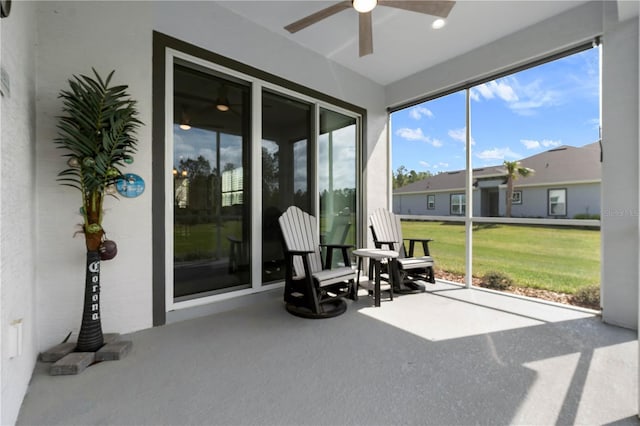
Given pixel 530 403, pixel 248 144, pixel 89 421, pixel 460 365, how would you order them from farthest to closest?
pixel 248 144, pixel 460 365, pixel 530 403, pixel 89 421

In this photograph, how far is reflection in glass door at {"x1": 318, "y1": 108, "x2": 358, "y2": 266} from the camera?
4.04 m

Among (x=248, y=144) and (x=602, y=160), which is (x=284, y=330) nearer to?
(x=248, y=144)

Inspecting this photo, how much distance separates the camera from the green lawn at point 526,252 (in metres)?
3.13

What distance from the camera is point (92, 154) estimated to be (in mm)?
1910

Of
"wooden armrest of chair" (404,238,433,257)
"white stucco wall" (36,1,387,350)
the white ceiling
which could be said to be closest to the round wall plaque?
"white stucco wall" (36,1,387,350)

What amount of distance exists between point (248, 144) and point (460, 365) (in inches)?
116

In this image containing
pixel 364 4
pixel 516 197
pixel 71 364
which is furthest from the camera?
pixel 516 197

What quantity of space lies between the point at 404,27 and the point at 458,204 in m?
2.50

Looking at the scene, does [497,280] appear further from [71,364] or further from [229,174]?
[71,364]

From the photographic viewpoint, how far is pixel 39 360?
193 cm

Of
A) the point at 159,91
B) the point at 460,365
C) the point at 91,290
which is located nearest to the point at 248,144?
the point at 159,91

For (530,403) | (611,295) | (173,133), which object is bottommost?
(530,403)

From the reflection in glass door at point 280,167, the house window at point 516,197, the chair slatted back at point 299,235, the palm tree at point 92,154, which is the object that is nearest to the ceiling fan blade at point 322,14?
the reflection in glass door at point 280,167

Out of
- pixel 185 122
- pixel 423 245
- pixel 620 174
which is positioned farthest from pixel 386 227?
pixel 185 122
